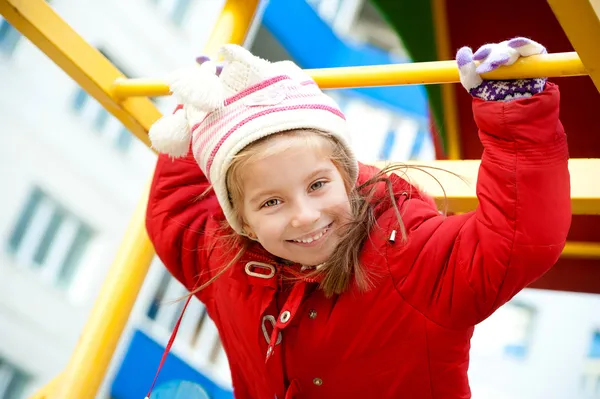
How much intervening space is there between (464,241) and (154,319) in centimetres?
94

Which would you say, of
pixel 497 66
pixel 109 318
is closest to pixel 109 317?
pixel 109 318

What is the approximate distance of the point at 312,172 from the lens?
52cm

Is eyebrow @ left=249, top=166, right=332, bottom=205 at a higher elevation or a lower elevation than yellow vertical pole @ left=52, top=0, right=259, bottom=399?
higher

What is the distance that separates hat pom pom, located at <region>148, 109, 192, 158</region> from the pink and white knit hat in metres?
0.02

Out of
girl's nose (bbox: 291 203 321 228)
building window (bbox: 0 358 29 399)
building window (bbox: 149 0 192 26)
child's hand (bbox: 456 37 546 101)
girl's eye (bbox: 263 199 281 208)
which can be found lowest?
building window (bbox: 0 358 29 399)

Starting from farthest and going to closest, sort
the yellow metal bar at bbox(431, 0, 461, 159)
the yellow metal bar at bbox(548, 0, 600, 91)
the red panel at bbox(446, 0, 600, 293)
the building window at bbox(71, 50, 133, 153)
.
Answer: the building window at bbox(71, 50, 133, 153) → the yellow metal bar at bbox(431, 0, 461, 159) → the red panel at bbox(446, 0, 600, 293) → the yellow metal bar at bbox(548, 0, 600, 91)

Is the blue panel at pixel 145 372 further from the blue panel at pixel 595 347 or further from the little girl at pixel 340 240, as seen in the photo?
the blue panel at pixel 595 347

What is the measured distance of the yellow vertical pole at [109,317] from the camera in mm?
735

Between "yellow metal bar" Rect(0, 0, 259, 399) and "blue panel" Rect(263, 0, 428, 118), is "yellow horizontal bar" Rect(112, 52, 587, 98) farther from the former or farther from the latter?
"blue panel" Rect(263, 0, 428, 118)

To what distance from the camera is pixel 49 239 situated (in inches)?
44.3

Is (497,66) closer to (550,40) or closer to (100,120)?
(550,40)

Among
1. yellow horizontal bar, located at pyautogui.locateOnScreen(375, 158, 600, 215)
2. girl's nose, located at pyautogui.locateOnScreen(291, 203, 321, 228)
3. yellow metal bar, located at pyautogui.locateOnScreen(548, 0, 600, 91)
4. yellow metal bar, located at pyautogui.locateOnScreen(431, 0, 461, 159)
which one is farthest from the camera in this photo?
yellow metal bar, located at pyautogui.locateOnScreen(431, 0, 461, 159)

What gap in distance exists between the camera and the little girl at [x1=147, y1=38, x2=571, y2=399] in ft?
1.45

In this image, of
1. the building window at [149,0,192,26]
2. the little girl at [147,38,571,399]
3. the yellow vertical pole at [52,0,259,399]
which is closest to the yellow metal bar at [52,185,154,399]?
the yellow vertical pole at [52,0,259,399]
